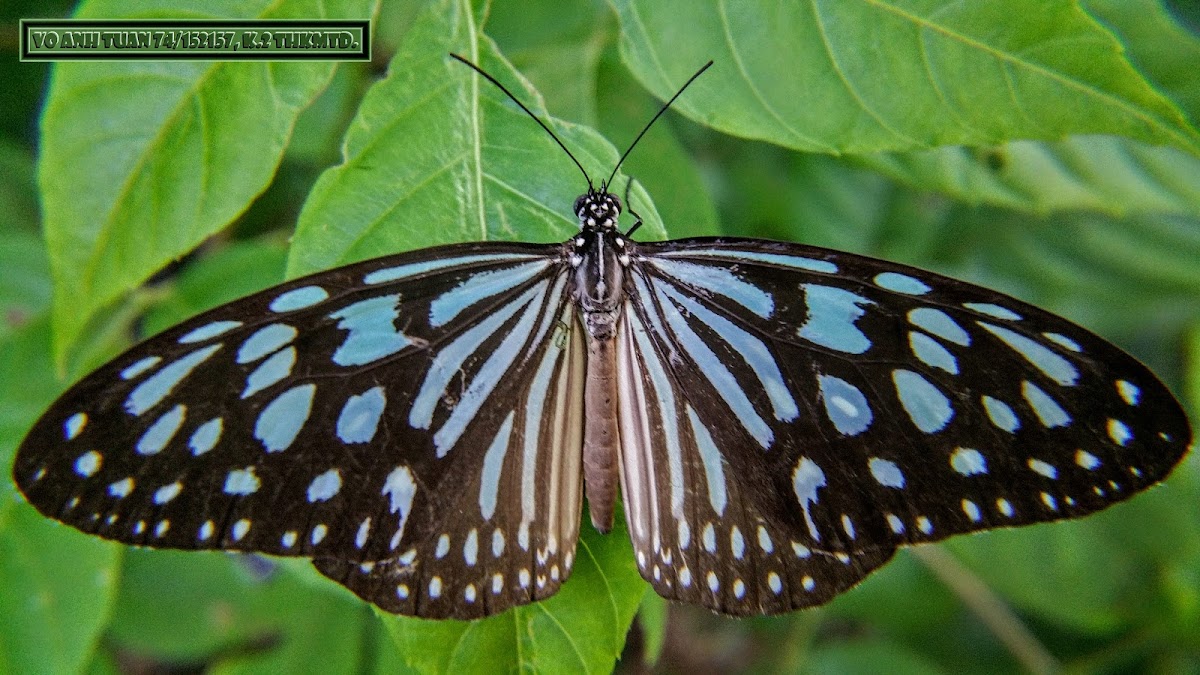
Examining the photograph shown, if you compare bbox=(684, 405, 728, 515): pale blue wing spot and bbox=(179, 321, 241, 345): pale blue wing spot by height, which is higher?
bbox=(179, 321, 241, 345): pale blue wing spot

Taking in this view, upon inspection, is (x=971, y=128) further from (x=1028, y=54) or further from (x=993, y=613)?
(x=993, y=613)

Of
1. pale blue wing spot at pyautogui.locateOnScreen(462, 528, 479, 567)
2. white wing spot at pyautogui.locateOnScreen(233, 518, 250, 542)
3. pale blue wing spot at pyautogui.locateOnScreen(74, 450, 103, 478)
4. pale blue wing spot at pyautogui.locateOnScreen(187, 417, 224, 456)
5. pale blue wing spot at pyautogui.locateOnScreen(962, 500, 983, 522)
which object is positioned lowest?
pale blue wing spot at pyautogui.locateOnScreen(962, 500, 983, 522)

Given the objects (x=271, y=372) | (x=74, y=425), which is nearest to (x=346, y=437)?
(x=271, y=372)

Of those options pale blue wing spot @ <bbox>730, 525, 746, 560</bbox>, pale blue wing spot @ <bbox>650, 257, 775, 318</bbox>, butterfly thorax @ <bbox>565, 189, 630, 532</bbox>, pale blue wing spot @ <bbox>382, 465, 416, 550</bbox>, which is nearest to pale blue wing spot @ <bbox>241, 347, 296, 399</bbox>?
pale blue wing spot @ <bbox>382, 465, 416, 550</bbox>

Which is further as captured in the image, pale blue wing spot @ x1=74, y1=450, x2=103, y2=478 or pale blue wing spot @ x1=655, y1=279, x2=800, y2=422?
pale blue wing spot @ x1=655, y1=279, x2=800, y2=422

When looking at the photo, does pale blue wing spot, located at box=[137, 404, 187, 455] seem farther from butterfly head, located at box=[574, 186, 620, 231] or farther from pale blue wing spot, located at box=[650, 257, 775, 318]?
pale blue wing spot, located at box=[650, 257, 775, 318]

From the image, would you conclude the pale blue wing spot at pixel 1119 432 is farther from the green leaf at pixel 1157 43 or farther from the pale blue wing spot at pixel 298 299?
the pale blue wing spot at pixel 298 299
